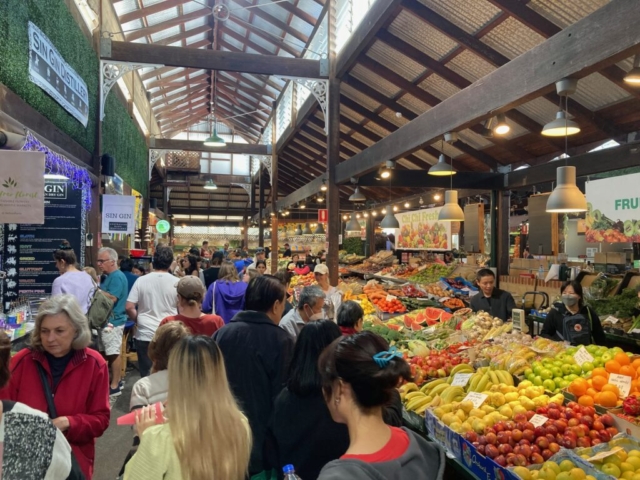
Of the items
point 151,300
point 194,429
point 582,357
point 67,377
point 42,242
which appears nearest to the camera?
point 194,429

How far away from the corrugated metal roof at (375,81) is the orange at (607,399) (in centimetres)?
703

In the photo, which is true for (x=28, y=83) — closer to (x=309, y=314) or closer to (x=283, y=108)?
(x=309, y=314)

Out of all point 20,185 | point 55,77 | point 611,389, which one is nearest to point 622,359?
point 611,389

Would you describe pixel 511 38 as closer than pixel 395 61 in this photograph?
Yes

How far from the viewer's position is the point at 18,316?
186 inches

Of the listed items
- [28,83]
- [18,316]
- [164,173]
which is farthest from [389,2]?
[164,173]

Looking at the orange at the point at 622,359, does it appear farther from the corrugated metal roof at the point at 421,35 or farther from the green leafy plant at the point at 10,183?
the green leafy plant at the point at 10,183

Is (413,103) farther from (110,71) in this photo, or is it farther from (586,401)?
(586,401)

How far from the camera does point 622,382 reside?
10.4 ft

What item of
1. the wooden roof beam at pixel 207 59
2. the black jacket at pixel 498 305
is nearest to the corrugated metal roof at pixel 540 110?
the black jacket at pixel 498 305

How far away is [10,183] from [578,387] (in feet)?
15.5

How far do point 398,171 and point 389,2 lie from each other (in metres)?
3.74

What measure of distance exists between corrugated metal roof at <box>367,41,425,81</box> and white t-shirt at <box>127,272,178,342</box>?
5349mm

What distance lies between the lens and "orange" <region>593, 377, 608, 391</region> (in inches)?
126
